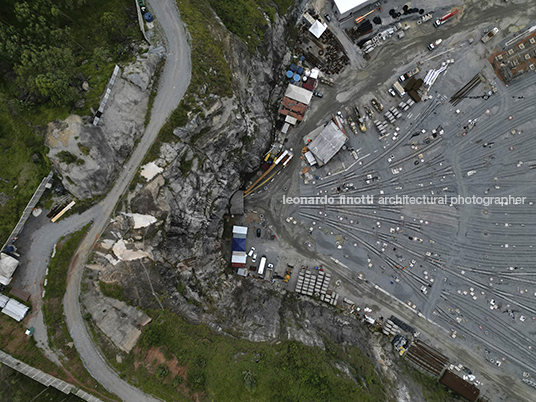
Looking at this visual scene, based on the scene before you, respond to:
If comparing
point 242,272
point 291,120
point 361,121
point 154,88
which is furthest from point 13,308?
point 361,121

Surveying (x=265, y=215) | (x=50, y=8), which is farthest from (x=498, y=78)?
(x=50, y=8)

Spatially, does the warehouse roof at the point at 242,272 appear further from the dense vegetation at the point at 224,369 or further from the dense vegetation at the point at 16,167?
the dense vegetation at the point at 16,167

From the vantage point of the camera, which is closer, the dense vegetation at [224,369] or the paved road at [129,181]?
the dense vegetation at [224,369]

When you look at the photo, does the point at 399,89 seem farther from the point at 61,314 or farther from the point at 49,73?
the point at 61,314

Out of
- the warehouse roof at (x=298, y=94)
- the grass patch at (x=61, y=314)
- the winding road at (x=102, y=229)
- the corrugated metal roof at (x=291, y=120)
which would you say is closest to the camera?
the grass patch at (x=61, y=314)

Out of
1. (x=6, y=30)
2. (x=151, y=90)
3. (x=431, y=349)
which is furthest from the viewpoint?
(x=431, y=349)

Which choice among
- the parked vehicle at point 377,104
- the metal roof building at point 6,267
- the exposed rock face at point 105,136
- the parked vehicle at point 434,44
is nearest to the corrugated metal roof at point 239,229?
the exposed rock face at point 105,136

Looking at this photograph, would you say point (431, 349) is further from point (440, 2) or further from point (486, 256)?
point (440, 2)

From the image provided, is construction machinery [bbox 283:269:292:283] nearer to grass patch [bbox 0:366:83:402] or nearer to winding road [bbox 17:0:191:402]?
winding road [bbox 17:0:191:402]
